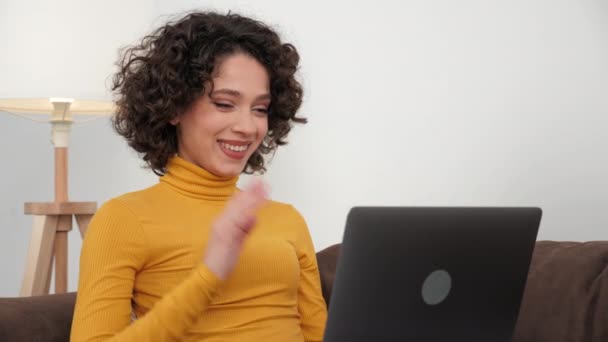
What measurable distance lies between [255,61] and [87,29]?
103 cm

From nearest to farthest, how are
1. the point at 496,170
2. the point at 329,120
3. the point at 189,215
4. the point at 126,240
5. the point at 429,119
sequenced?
the point at 126,240, the point at 189,215, the point at 496,170, the point at 429,119, the point at 329,120

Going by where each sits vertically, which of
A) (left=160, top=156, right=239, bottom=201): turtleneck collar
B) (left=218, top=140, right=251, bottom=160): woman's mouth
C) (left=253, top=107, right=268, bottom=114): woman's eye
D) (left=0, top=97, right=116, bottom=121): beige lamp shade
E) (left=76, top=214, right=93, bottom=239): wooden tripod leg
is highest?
(left=253, top=107, right=268, bottom=114): woman's eye

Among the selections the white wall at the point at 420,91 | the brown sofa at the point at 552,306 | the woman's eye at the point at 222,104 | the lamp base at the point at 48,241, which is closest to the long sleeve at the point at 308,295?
the woman's eye at the point at 222,104

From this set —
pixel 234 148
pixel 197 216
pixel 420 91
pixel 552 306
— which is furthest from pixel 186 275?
pixel 420 91

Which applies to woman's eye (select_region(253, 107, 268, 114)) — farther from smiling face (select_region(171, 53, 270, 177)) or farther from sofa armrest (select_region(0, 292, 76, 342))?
sofa armrest (select_region(0, 292, 76, 342))

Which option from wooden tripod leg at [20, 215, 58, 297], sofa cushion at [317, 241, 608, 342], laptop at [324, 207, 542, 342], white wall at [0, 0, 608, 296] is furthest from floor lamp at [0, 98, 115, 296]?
laptop at [324, 207, 542, 342]

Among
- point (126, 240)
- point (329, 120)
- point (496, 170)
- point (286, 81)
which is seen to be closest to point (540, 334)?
point (496, 170)

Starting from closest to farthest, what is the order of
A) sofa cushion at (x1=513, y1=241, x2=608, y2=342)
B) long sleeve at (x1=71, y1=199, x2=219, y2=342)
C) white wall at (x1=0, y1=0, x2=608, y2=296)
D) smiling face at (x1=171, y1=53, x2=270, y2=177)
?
1. long sleeve at (x1=71, y1=199, x2=219, y2=342)
2. smiling face at (x1=171, y1=53, x2=270, y2=177)
3. sofa cushion at (x1=513, y1=241, x2=608, y2=342)
4. white wall at (x1=0, y1=0, x2=608, y2=296)

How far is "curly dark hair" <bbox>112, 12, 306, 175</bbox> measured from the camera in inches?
60.6

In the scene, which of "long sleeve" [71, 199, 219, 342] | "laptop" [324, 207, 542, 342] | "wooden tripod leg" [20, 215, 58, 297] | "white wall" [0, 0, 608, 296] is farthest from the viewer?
"wooden tripod leg" [20, 215, 58, 297]

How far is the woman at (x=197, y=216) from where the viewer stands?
1.35 metres

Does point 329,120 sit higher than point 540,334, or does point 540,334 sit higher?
point 329,120

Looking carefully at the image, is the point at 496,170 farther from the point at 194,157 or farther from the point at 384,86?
the point at 194,157

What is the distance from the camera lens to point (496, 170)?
7.12 feet
